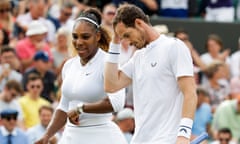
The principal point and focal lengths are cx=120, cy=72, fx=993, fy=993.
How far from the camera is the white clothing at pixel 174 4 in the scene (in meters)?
17.5

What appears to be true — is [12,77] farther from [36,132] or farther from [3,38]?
[36,132]

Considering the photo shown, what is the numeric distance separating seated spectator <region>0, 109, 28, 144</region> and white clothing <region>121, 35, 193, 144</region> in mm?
4947

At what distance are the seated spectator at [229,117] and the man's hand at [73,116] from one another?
20.0ft

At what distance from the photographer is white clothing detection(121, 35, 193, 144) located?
7594mm

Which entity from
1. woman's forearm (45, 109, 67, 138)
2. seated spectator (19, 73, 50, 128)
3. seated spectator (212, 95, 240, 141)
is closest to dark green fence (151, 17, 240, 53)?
seated spectator (212, 95, 240, 141)

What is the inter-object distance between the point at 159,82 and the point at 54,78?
7.43 meters

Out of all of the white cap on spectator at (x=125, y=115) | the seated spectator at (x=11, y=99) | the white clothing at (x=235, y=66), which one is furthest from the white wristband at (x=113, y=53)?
the white clothing at (x=235, y=66)

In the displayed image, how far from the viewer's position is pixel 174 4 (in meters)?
17.6

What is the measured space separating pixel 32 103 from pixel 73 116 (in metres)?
5.56

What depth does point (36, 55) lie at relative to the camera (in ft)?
49.6

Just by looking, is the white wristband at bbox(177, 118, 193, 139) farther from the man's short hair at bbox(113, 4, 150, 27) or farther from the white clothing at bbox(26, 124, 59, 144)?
the white clothing at bbox(26, 124, 59, 144)

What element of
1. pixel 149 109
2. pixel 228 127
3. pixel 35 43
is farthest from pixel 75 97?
pixel 35 43

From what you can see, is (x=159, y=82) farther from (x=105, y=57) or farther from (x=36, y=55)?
(x=36, y=55)

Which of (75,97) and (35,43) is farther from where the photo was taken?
(35,43)
